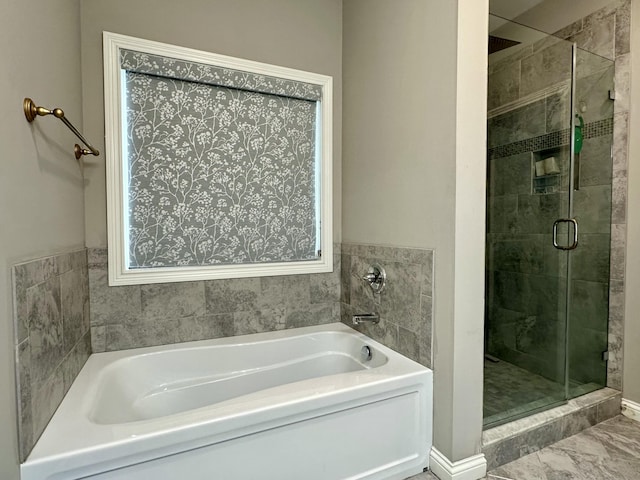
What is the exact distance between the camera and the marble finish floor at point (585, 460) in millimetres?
1503

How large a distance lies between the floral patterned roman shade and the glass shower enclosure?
1305 mm

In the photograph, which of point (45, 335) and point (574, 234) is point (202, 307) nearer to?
point (45, 335)

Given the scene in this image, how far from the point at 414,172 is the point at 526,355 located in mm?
1696

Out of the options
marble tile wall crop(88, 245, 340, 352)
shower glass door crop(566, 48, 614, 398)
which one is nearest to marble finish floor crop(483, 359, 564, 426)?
shower glass door crop(566, 48, 614, 398)

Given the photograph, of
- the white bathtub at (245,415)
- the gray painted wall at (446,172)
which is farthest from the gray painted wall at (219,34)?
the white bathtub at (245,415)

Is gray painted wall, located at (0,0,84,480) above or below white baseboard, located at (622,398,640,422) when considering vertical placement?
above

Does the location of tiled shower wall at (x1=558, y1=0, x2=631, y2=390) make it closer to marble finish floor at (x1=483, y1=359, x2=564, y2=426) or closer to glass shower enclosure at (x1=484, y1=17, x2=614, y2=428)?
glass shower enclosure at (x1=484, y1=17, x2=614, y2=428)

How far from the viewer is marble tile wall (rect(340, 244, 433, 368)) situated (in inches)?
62.7

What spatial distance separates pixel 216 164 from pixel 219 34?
793mm

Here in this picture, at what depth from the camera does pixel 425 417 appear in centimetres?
155

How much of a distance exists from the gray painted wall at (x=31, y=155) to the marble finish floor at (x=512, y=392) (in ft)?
6.62

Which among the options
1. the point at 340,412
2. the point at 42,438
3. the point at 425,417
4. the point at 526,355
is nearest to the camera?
the point at 42,438

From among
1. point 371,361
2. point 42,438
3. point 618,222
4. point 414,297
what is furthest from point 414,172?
point 42,438

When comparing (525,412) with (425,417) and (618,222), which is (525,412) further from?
(618,222)
